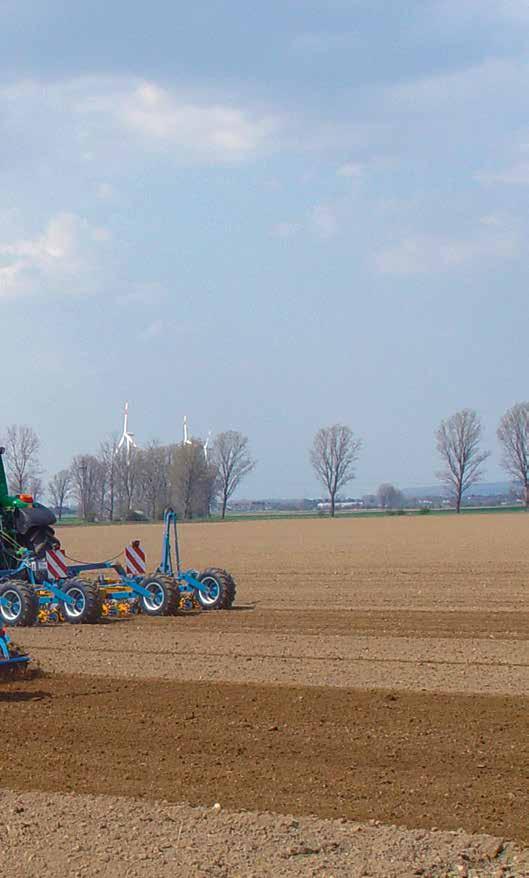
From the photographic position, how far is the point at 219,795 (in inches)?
270

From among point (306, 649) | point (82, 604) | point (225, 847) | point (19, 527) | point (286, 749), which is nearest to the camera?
point (225, 847)

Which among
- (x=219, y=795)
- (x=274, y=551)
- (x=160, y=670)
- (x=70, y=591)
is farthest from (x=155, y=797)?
(x=274, y=551)

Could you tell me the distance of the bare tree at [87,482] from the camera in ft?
403

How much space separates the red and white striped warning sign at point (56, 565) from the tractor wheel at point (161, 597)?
1340mm

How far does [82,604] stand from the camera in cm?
1684

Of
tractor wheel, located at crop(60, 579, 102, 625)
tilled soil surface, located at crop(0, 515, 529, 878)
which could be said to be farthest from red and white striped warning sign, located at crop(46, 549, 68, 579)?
tilled soil surface, located at crop(0, 515, 529, 878)

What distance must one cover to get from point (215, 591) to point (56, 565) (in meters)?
2.79

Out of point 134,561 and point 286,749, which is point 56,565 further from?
point 286,749

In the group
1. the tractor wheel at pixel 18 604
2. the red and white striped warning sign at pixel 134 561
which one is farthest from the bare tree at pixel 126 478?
the tractor wheel at pixel 18 604

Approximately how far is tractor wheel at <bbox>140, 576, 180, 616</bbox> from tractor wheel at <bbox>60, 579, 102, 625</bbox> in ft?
3.35

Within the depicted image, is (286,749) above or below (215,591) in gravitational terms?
below

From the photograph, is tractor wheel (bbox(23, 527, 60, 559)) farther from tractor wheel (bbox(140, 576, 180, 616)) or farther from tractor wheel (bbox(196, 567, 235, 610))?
tractor wheel (bbox(196, 567, 235, 610))

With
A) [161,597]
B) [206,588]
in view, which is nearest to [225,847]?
[161,597]

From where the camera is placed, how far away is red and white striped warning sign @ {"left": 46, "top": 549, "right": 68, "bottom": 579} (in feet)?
57.3
